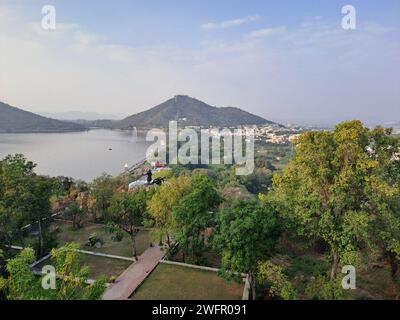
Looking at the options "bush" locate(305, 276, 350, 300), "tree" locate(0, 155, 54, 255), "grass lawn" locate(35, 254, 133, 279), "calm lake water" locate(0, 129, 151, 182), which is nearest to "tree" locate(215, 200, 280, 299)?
"bush" locate(305, 276, 350, 300)

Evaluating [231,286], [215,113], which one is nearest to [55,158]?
[231,286]

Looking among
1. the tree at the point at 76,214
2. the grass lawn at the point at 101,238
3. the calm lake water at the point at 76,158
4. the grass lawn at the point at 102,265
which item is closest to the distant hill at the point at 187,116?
the calm lake water at the point at 76,158

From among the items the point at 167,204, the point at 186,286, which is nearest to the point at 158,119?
the point at 167,204

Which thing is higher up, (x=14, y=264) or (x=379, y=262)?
(x=14, y=264)

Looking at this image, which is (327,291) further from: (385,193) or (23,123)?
(23,123)

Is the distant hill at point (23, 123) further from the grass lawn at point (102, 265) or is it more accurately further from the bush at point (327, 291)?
the bush at point (327, 291)
